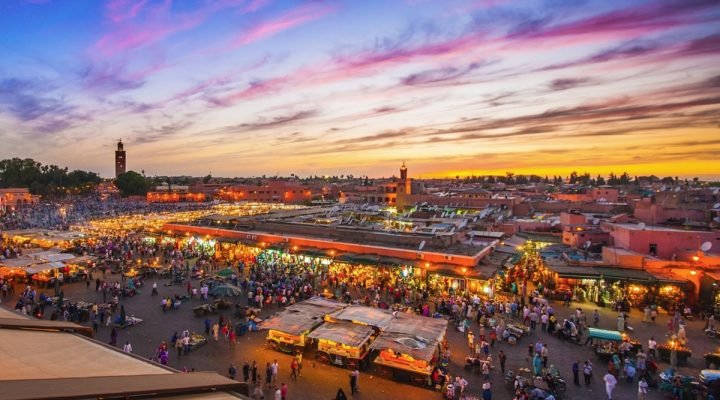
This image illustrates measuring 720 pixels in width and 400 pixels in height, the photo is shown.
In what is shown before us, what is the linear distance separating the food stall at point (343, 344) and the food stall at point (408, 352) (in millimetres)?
509

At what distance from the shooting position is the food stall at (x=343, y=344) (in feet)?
39.9

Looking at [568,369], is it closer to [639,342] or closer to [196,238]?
[639,342]

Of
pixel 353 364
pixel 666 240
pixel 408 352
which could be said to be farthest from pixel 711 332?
pixel 353 364

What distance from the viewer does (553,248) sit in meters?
25.7

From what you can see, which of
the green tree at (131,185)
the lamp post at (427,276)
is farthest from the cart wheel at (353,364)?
the green tree at (131,185)

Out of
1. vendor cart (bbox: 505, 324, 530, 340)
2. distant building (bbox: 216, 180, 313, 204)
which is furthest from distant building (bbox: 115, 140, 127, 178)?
vendor cart (bbox: 505, 324, 530, 340)

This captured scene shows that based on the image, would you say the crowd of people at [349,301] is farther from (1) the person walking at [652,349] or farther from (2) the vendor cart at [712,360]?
(2) the vendor cart at [712,360]

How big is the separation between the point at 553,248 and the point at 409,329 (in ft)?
56.7

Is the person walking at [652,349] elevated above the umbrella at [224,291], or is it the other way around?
the umbrella at [224,291]

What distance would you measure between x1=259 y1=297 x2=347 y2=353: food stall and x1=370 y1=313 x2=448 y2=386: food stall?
2551 millimetres

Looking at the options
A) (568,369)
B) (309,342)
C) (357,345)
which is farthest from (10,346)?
(568,369)

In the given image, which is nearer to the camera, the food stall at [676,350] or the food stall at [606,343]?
the food stall at [676,350]

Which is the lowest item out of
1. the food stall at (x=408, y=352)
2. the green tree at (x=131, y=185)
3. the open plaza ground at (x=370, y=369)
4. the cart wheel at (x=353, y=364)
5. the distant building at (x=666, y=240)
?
the open plaza ground at (x=370, y=369)

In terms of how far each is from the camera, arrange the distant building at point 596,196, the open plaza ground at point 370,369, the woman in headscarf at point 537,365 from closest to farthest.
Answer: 1. the open plaza ground at point 370,369
2. the woman in headscarf at point 537,365
3. the distant building at point 596,196
